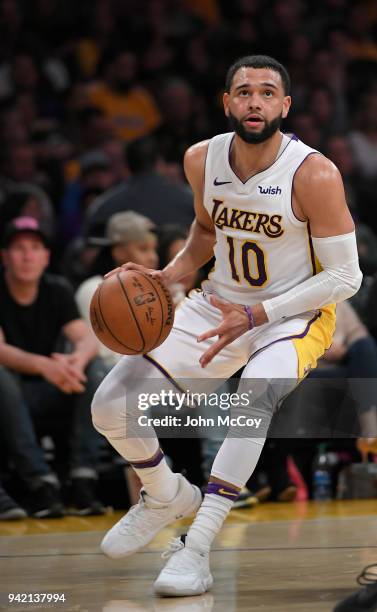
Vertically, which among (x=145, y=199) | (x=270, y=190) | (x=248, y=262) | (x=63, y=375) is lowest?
(x=63, y=375)

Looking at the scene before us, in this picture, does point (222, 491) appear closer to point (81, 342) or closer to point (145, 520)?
point (145, 520)

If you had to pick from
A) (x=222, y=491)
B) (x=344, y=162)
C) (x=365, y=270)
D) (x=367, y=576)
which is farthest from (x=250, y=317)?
(x=344, y=162)

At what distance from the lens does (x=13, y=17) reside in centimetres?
998

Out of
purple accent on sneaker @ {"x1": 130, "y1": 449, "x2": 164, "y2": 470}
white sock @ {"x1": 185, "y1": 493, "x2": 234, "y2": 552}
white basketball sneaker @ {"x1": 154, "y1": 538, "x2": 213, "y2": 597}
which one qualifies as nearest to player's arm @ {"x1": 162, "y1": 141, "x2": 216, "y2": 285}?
purple accent on sneaker @ {"x1": 130, "y1": 449, "x2": 164, "y2": 470}

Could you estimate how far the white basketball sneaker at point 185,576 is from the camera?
3885 mm

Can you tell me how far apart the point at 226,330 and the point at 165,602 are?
0.95 m

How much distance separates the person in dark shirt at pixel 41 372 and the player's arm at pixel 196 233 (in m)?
1.52

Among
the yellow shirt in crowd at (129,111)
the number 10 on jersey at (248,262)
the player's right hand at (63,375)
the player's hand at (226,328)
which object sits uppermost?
A: the yellow shirt in crowd at (129,111)

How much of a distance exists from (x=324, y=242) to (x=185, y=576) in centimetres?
125

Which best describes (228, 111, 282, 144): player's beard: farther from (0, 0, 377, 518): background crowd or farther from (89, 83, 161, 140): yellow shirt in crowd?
(89, 83, 161, 140): yellow shirt in crowd

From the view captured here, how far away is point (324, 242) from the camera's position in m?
4.20

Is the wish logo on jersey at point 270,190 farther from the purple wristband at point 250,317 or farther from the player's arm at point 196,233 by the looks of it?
the purple wristband at point 250,317

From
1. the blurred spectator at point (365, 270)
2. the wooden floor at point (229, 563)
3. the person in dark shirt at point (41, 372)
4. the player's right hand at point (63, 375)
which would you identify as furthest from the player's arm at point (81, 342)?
the blurred spectator at point (365, 270)

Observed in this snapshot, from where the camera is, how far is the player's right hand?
19.8 feet
